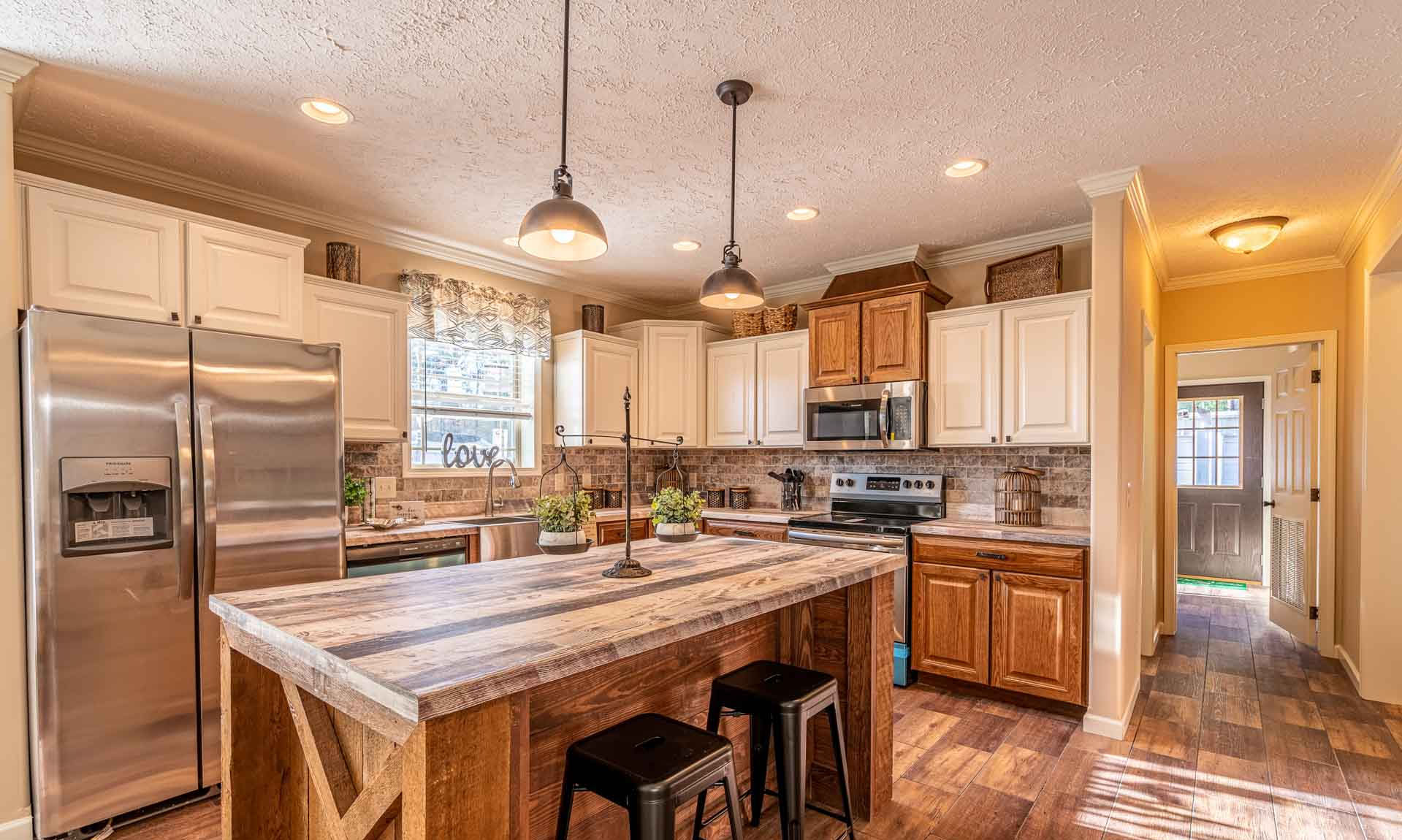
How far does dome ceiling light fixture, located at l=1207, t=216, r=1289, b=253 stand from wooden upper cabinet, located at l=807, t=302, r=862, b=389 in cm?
191

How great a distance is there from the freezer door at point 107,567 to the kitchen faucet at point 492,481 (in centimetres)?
184

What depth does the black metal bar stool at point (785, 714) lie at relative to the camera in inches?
72.6

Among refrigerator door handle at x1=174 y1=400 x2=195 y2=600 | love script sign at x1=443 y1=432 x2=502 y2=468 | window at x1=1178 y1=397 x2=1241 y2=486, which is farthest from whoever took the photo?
window at x1=1178 y1=397 x2=1241 y2=486

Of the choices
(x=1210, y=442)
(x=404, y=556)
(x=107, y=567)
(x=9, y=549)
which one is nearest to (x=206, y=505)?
(x=107, y=567)

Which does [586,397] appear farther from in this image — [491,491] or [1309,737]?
[1309,737]

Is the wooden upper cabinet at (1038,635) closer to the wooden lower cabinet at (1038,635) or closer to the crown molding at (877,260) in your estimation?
the wooden lower cabinet at (1038,635)

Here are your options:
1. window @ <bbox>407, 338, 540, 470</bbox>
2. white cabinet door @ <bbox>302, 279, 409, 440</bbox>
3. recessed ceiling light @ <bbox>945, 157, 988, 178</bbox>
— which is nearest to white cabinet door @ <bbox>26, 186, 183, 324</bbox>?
white cabinet door @ <bbox>302, 279, 409, 440</bbox>

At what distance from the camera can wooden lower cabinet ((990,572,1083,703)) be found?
3.33 meters

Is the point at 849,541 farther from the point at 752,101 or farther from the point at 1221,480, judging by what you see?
the point at 1221,480

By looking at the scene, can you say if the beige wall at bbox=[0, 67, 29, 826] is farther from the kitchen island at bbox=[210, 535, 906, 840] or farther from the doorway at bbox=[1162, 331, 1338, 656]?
the doorway at bbox=[1162, 331, 1338, 656]

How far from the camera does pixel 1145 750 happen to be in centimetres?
304

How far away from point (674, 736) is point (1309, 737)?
3311mm

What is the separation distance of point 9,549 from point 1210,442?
8555mm

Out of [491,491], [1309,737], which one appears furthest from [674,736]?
[1309,737]
